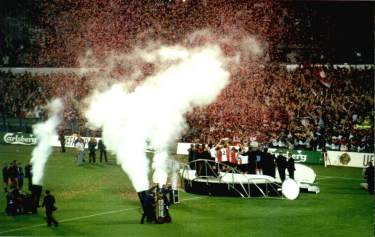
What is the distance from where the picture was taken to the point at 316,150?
117 feet

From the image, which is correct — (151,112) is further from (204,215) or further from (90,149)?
(204,215)

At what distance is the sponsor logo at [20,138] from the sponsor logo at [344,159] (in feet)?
69.8

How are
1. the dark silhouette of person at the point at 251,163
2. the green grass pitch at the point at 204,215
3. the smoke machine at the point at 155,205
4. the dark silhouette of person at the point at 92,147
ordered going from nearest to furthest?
the green grass pitch at the point at 204,215 < the smoke machine at the point at 155,205 < the dark silhouette of person at the point at 251,163 < the dark silhouette of person at the point at 92,147

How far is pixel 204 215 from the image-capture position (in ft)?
65.4

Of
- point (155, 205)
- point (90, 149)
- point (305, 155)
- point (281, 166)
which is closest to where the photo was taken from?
point (155, 205)

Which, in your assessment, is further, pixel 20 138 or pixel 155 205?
pixel 20 138

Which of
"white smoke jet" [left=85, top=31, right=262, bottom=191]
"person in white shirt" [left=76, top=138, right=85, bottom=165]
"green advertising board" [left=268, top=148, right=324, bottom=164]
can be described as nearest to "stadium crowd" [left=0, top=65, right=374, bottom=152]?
"green advertising board" [left=268, top=148, right=324, bottom=164]

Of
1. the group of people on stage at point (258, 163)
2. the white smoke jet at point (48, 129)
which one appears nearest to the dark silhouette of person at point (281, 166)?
the group of people on stage at point (258, 163)

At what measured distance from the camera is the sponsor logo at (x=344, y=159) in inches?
1346

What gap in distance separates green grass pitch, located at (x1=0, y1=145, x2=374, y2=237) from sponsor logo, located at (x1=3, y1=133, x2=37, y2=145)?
16016 mm

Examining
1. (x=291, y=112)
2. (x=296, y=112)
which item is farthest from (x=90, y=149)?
(x=296, y=112)

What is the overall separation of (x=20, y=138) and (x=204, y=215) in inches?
1064

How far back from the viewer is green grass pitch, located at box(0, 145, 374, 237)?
58.1 feet

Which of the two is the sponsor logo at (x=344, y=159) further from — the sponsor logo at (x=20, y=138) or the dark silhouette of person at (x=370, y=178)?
the sponsor logo at (x=20, y=138)
